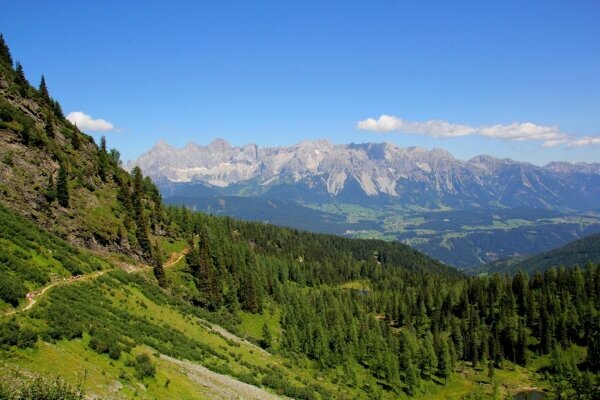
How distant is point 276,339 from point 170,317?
44499 millimetres

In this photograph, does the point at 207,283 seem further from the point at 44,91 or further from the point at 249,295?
the point at 44,91

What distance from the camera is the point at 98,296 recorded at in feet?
201

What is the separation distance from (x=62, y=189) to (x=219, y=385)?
2386 inches

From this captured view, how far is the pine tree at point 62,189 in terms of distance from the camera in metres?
90.9

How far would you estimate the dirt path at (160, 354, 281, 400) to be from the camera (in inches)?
1985

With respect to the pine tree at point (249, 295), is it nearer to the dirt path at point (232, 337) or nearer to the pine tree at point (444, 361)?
the dirt path at point (232, 337)

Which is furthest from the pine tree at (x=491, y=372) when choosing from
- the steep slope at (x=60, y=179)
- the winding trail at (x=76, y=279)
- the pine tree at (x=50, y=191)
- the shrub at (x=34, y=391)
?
the shrub at (x=34, y=391)

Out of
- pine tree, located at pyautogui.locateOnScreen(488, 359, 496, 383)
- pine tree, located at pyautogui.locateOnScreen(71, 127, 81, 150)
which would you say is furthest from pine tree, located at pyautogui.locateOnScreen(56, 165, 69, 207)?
pine tree, located at pyautogui.locateOnScreen(488, 359, 496, 383)

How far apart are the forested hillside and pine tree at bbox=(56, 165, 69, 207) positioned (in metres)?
0.22

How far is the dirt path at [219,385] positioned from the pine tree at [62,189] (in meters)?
52.4

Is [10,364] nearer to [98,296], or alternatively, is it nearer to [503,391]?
[98,296]

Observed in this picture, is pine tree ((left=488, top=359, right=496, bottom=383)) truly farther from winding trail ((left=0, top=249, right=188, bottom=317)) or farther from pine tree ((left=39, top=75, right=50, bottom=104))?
pine tree ((left=39, top=75, right=50, bottom=104))

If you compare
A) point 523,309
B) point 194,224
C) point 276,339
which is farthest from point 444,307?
point 194,224

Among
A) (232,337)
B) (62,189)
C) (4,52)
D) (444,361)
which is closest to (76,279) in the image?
(62,189)
